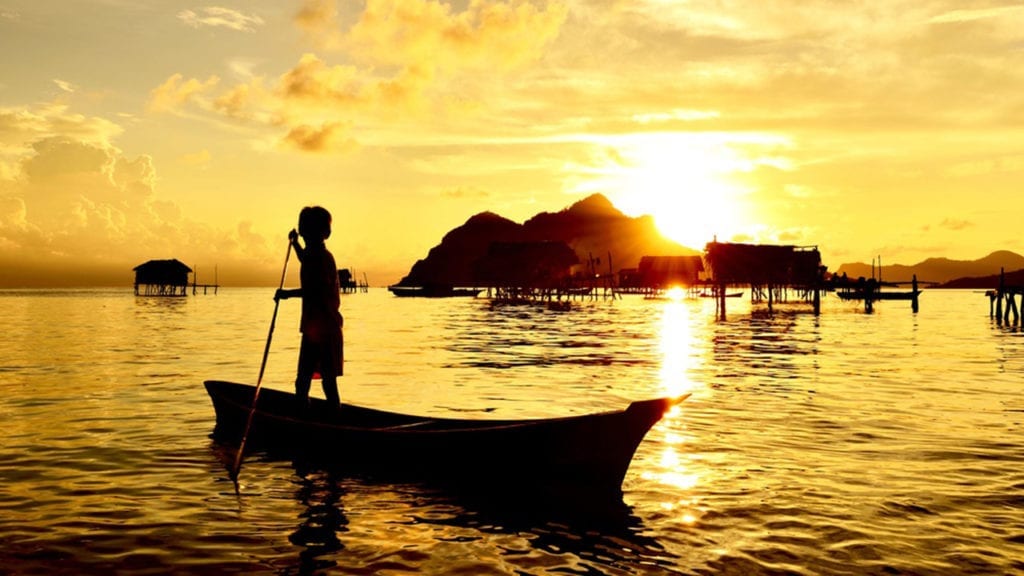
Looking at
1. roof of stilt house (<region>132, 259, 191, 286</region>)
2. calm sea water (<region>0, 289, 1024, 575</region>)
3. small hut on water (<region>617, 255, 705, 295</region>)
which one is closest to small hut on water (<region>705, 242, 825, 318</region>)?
small hut on water (<region>617, 255, 705, 295</region>)

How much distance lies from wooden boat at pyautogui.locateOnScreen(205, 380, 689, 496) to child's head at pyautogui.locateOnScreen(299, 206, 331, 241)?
220 cm

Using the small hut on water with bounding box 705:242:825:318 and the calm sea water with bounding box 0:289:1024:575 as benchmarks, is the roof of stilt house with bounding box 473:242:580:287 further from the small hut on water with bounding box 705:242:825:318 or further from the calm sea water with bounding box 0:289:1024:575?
the calm sea water with bounding box 0:289:1024:575

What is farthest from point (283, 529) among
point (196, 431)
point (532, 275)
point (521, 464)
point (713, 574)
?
point (532, 275)

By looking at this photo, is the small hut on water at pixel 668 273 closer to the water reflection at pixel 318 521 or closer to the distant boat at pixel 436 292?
the distant boat at pixel 436 292

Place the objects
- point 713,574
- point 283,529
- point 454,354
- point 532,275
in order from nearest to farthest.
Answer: point 713,574, point 283,529, point 454,354, point 532,275

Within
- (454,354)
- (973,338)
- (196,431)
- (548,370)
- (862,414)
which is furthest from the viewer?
(973,338)

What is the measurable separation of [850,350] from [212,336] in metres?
26.4

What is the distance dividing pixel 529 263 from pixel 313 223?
7960 centimetres

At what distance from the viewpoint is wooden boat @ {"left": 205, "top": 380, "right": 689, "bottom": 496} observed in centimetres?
747

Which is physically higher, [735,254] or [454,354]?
[735,254]

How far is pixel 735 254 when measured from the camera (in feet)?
217

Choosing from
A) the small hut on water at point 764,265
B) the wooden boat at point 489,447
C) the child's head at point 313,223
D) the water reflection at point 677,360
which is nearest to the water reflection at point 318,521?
the wooden boat at point 489,447

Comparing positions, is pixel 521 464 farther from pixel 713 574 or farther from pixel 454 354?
pixel 454 354

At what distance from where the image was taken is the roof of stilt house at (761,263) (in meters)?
65.1
